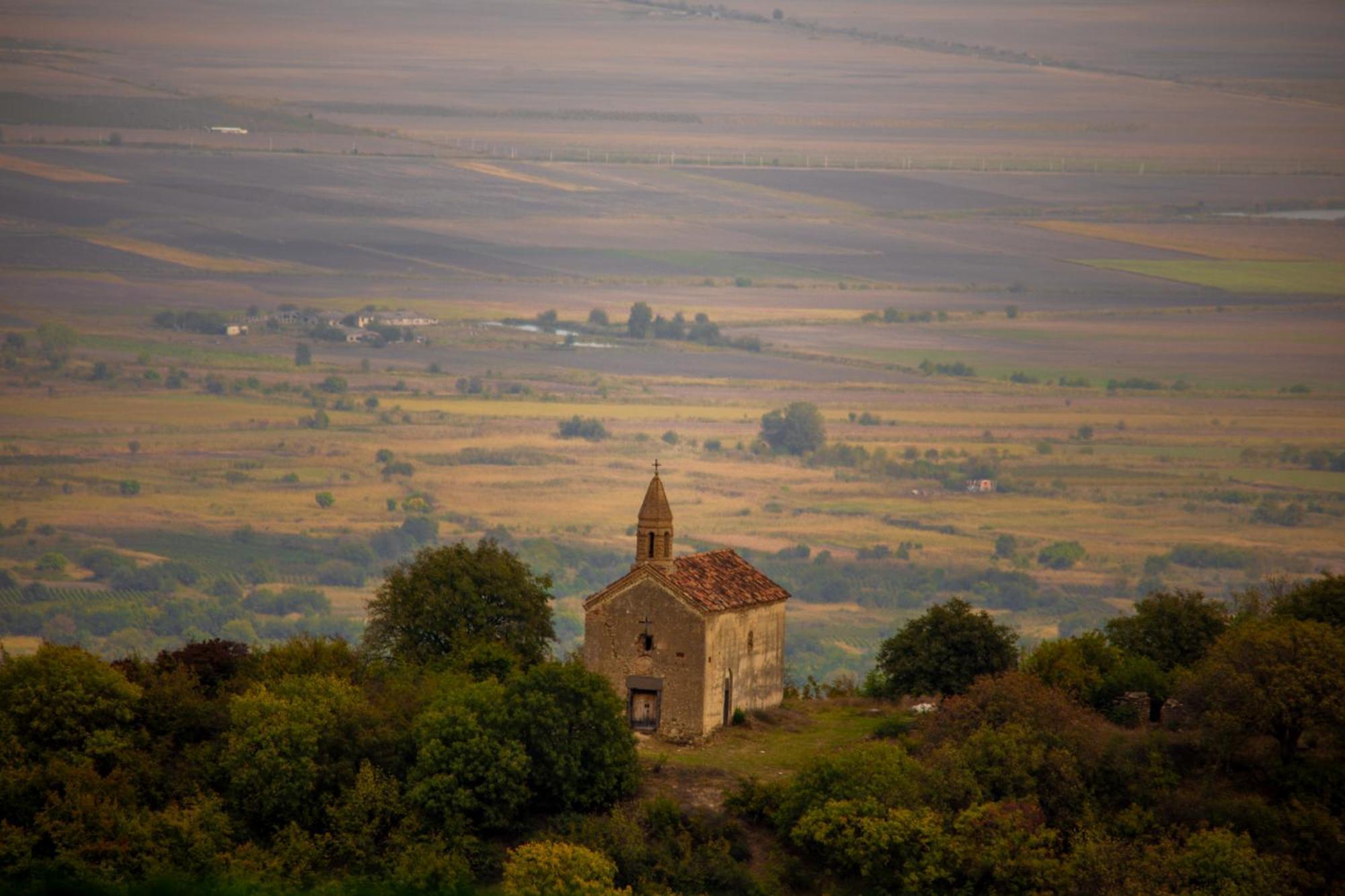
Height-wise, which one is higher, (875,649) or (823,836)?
(823,836)

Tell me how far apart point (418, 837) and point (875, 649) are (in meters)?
129

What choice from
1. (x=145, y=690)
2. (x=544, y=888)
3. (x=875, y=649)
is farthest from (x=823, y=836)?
(x=875, y=649)

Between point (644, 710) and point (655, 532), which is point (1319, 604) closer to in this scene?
point (655, 532)

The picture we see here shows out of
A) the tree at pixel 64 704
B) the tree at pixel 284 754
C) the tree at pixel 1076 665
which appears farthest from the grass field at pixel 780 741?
the tree at pixel 64 704

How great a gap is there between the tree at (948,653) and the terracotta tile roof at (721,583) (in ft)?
15.5

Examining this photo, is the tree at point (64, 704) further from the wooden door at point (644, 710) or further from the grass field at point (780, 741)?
the grass field at point (780, 741)

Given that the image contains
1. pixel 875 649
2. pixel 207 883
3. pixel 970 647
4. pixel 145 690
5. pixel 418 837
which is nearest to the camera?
pixel 207 883

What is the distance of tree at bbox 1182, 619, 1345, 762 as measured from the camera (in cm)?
6938

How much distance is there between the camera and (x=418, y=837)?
6888 cm

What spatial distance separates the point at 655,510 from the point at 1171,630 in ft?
61.7

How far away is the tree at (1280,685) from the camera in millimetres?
69375

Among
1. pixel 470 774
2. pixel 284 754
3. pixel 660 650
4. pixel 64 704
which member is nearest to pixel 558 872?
pixel 470 774

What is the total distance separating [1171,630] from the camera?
81000 mm

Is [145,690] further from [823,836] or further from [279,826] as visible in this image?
[823,836]
